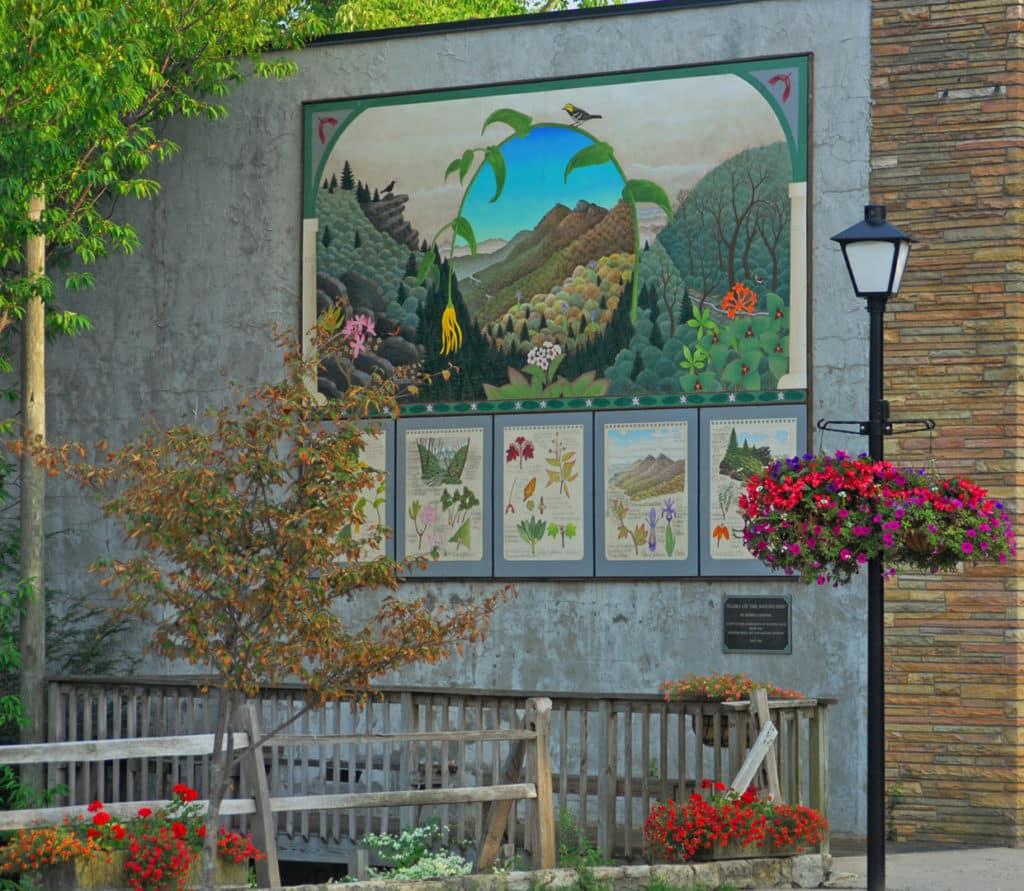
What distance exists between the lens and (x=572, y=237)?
50.8 feet

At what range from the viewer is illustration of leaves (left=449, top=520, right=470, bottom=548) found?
15609 millimetres

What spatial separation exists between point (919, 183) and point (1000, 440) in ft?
7.38

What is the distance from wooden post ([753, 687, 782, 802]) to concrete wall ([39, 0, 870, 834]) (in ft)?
8.11

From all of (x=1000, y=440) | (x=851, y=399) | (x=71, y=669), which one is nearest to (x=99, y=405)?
(x=71, y=669)

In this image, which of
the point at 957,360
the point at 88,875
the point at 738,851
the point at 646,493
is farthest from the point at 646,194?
the point at 88,875

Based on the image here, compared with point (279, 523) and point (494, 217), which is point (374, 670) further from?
point (494, 217)

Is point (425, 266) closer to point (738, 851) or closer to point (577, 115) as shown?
point (577, 115)

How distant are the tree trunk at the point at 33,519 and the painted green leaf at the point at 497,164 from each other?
402cm

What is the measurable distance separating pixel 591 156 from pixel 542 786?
20.7ft

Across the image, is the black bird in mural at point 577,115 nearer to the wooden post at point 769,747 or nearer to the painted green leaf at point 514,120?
the painted green leaf at point 514,120

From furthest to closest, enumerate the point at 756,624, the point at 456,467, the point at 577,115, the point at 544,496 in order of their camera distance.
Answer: the point at 456,467 < the point at 577,115 < the point at 544,496 < the point at 756,624

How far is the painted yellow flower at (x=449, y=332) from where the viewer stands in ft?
52.0

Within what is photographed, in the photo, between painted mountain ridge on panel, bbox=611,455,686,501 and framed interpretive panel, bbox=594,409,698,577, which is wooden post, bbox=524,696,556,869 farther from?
painted mountain ridge on panel, bbox=611,455,686,501

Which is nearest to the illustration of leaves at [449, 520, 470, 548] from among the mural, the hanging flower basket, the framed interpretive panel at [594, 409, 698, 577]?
the mural
